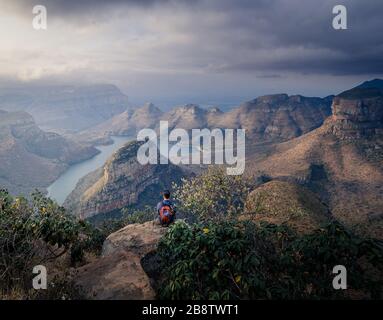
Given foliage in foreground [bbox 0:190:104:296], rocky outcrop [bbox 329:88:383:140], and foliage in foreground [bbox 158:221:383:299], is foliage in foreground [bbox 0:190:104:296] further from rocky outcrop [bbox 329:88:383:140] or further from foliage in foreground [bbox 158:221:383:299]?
rocky outcrop [bbox 329:88:383:140]

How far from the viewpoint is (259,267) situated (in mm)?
9930

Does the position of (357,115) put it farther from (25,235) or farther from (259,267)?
(25,235)

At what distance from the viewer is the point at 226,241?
9.35 meters

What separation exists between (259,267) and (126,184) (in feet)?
483

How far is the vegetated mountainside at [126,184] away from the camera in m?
141

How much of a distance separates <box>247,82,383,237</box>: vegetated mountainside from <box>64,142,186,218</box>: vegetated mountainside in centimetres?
4620

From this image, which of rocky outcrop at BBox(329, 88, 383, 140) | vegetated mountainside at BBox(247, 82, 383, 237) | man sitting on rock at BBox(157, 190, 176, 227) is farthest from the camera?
rocky outcrop at BBox(329, 88, 383, 140)

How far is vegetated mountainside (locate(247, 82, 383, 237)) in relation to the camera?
11500 centimetres

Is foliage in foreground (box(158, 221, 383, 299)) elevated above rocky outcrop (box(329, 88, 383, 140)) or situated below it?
below

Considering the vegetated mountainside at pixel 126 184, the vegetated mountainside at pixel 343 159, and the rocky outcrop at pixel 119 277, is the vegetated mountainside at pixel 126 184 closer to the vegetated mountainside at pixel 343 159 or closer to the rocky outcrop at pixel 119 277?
the vegetated mountainside at pixel 343 159

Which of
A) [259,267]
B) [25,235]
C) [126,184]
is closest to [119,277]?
[25,235]

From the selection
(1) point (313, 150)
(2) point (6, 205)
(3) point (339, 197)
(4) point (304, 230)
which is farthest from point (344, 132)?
(2) point (6, 205)

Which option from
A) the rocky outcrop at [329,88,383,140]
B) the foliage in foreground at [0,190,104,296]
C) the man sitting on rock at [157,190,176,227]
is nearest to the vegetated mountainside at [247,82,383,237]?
the rocky outcrop at [329,88,383,140]

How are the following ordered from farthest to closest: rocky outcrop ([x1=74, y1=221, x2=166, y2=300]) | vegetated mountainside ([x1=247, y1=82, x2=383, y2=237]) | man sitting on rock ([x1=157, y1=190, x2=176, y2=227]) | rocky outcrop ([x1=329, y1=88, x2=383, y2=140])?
1. rocky outcrop ([x1=329, y1=88, x2=383, y2=140])
2. vegetated mountainside ([x1=247, y1=82, x2=383, y2=237])
3. man sitting on rock ([x1=157, y1=190, x2=176, y2=227])
4. rocky outcrop ([x1=74, y1=221, x2=166, y2=300])
